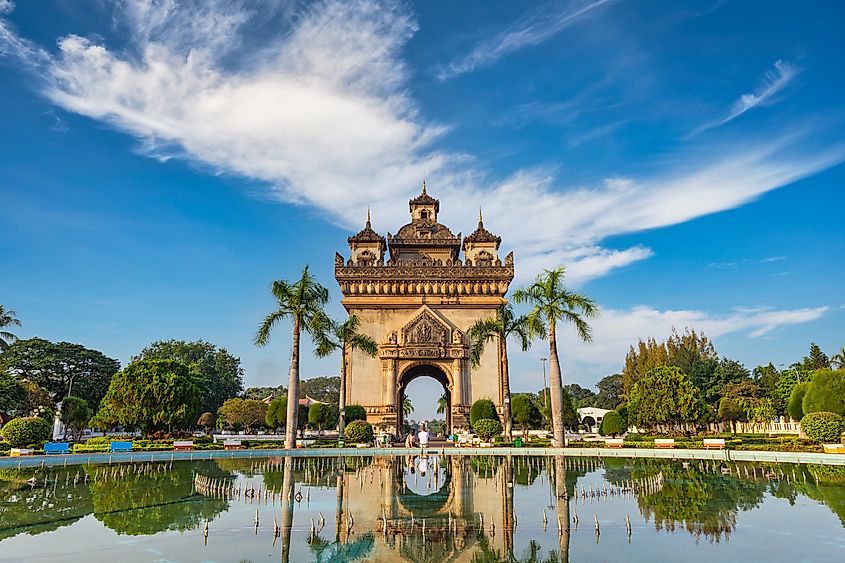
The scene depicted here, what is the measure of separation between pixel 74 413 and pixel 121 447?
78.1ft

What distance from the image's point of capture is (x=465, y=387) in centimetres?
4275

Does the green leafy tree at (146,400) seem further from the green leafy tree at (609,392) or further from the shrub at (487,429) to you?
the green leafy tree at (609,392)

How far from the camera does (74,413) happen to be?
46.6 m

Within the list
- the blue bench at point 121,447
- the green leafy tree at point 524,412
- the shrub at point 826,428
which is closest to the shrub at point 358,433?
the blue bench at point 121,447

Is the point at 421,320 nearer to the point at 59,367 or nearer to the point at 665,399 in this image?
the point at 665,399

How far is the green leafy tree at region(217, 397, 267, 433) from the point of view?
192 feet

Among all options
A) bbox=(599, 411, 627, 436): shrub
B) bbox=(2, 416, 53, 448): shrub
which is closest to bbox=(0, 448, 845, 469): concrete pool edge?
bbox=(2, 416, 53, 448): shrub

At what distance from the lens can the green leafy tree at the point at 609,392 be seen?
101 m

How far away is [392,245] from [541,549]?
4180 centimetres

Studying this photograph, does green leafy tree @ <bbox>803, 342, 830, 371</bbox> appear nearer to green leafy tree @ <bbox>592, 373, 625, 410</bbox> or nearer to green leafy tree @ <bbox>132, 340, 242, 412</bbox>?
green leafy tree @ <bbox>592, 373, 625, 410</bbox>

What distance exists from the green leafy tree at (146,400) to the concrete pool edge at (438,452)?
292 inches

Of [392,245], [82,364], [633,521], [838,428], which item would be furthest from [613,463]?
[82,364]

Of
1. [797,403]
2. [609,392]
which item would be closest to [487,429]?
[797,403]

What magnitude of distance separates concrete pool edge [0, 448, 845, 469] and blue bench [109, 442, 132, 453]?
5.71 ft
